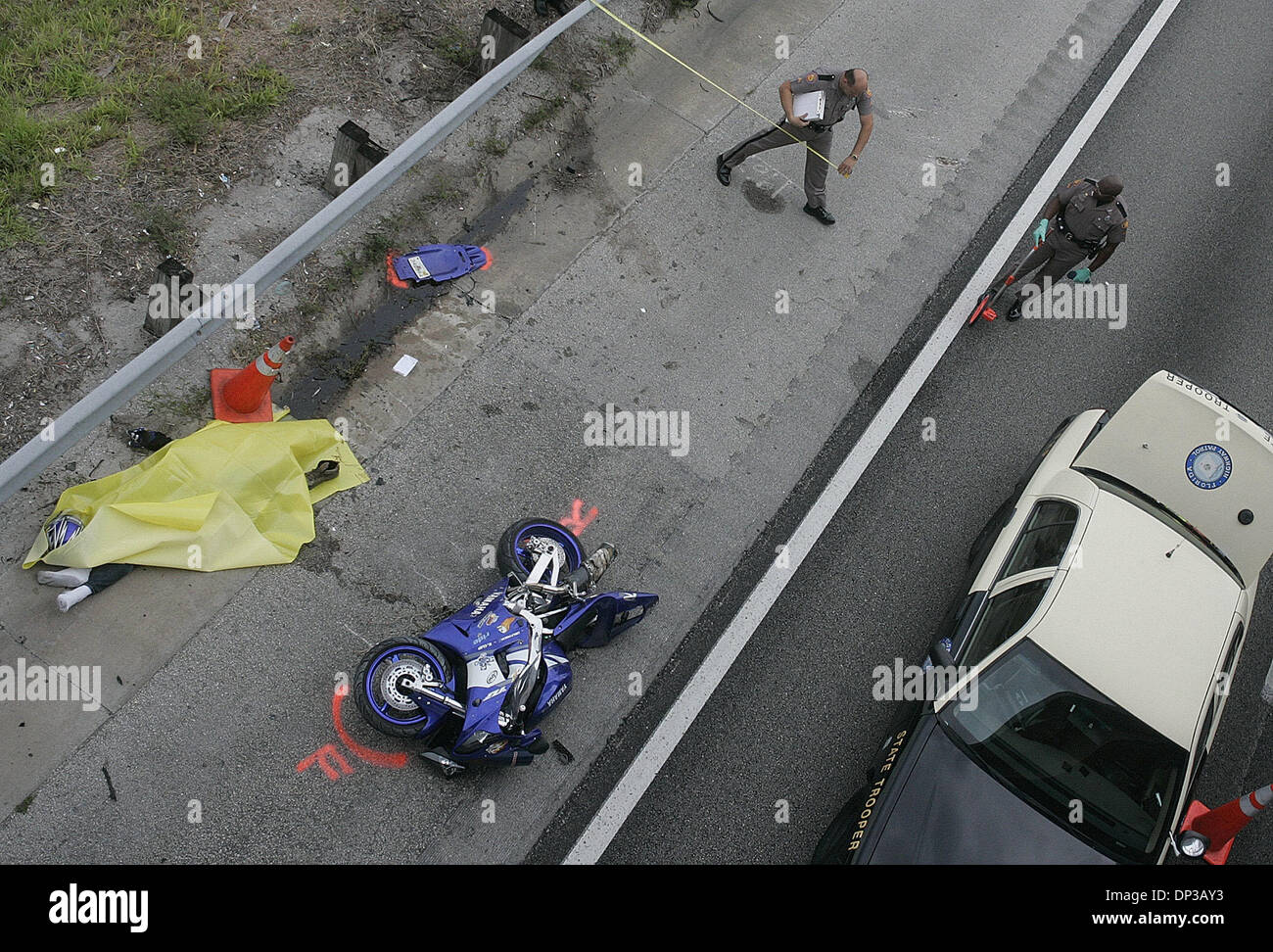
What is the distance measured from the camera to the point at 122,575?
6.04 metres

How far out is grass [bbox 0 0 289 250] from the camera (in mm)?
7410

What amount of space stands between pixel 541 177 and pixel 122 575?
4690 mm

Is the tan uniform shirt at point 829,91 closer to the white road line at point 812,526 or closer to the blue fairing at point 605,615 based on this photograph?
the white road line at point 812,526

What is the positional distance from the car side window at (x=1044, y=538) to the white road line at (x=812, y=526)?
1445 mm

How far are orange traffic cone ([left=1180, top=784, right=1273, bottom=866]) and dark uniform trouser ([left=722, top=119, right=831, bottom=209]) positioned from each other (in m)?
5.63

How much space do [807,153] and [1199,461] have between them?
4068mm

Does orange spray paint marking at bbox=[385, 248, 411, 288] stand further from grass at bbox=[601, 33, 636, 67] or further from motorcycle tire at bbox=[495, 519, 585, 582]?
grass at bbox=[601, 33, 636, 67]

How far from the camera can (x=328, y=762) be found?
584 centimetres

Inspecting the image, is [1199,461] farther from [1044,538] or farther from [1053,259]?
[1053,259]

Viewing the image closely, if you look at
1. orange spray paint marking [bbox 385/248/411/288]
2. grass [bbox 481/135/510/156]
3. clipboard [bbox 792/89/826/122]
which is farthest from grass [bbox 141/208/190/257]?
clipboard [bbox 792/89/826/122]

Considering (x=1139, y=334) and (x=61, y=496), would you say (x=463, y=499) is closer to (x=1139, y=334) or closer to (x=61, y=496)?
(x=61, y=496)

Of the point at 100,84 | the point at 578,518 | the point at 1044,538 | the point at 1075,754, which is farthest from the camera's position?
the point at 100,84

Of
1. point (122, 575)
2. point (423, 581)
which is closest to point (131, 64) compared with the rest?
point (122, 575)

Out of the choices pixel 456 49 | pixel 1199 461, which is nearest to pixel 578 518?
pixel 1199 461
